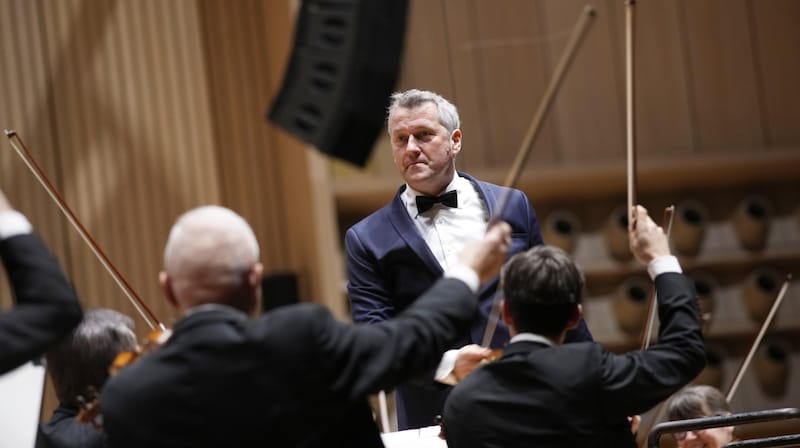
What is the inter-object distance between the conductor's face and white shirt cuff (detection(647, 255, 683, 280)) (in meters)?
0.99

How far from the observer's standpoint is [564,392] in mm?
2131

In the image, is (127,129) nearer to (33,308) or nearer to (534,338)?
(33,308)

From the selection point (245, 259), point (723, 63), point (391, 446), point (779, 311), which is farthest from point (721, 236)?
point (245, 259)

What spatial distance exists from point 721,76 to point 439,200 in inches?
118

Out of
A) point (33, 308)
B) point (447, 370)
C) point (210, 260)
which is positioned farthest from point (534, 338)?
point (33, 308)

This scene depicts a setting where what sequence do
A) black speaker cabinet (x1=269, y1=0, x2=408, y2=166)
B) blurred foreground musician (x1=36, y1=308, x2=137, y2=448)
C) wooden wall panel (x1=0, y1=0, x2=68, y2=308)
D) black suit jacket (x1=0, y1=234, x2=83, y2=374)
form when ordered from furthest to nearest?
wooden wall panel (x1=0, y1=0, x2=68, y2=308) → black speaker cabinet (x1=269, y1=0, x2=408, y2=166) → blurred foreground musician (x1=36, y1=308, x2=137, y2=448) → black suit jacket (x1=0, y1=234, x2=83, y2=374)

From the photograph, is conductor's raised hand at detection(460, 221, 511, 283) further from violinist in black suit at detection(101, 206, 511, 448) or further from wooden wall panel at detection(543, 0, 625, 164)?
wooden wall panel at detection(543, 0, 625, 164)

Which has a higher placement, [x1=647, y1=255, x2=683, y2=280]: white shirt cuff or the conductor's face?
the conductor's face

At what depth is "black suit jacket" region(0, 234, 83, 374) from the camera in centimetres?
201

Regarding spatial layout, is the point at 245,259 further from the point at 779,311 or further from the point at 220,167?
the point at 779,311

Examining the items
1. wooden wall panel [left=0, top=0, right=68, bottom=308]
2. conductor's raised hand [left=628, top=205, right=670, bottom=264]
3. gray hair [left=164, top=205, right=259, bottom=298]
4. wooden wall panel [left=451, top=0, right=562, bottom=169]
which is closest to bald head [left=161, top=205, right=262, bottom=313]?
gray hair [left=164, top=205, right=259, bottom=298]

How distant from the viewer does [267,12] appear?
17.7 ft

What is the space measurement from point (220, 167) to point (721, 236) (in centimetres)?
247

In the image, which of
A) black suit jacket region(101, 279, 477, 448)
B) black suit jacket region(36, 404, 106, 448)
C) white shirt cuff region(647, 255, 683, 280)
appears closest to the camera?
black suit jacket region(101, 279, 477, 448)
